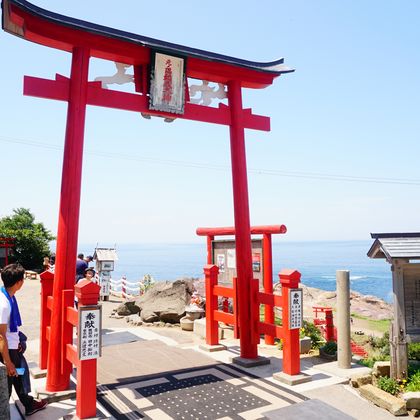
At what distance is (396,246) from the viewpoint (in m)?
6.52

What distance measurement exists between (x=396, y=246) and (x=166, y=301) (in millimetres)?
7759

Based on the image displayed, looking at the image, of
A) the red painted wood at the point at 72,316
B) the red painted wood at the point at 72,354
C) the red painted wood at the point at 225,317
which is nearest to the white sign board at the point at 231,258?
the red painted wood at the point at 225,317

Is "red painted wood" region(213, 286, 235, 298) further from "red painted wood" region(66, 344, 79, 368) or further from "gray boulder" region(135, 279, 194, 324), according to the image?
"red painted wood" region(66, 344, 79, 368)

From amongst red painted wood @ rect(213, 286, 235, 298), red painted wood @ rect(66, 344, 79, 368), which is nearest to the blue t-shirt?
red painted wood @ rect(213, 286, 235, 298)

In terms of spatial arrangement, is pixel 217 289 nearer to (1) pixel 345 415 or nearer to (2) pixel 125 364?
(2) pixel 125 364

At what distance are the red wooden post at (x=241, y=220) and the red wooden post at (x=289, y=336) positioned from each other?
1001 millimetres

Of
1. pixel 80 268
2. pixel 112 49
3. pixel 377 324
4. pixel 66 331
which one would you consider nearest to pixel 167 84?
pixel 112 49

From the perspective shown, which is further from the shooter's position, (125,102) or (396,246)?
(125,102)

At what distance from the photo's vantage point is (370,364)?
25.3 ft

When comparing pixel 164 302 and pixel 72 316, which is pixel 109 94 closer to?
pixel 72 316

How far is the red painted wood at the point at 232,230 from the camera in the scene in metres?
8.48

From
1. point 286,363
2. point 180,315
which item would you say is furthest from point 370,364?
point 180,315

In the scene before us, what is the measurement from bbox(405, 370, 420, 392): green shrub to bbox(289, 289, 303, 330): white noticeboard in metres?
1.81

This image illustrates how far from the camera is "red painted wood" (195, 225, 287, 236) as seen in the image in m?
8.48
